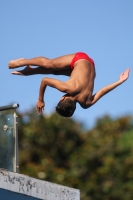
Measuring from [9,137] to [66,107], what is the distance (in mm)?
1742

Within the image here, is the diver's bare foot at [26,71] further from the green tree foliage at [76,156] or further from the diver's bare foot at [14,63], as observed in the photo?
the green tree foliage at [76,156]

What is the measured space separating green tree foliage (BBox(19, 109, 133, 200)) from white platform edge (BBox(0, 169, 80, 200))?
1472 centimetres

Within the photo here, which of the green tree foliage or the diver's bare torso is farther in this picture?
the green tree foliage

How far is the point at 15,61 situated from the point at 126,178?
1839cm

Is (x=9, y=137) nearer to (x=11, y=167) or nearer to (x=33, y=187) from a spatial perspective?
(x=11, y=167)

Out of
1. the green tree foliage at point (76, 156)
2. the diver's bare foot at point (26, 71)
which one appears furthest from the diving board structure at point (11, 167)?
the green tree foliage at point (76, 156)

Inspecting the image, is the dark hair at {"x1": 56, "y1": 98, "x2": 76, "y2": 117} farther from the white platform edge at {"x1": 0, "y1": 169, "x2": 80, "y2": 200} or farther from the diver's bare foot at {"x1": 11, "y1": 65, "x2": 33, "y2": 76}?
the white platform edge at {"x1": 0, "y1": 169, "x2": 80, "y2": 200}

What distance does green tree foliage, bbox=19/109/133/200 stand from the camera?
27125mm

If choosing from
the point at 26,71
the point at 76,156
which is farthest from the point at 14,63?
the point at 76,156

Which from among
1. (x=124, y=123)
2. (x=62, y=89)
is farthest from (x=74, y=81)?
(x=124, y=123)

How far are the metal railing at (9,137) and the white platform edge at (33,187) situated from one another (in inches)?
8.1

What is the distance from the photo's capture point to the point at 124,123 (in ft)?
105

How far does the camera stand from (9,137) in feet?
35.4

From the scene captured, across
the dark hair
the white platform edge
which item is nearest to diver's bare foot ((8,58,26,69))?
the dark hair
